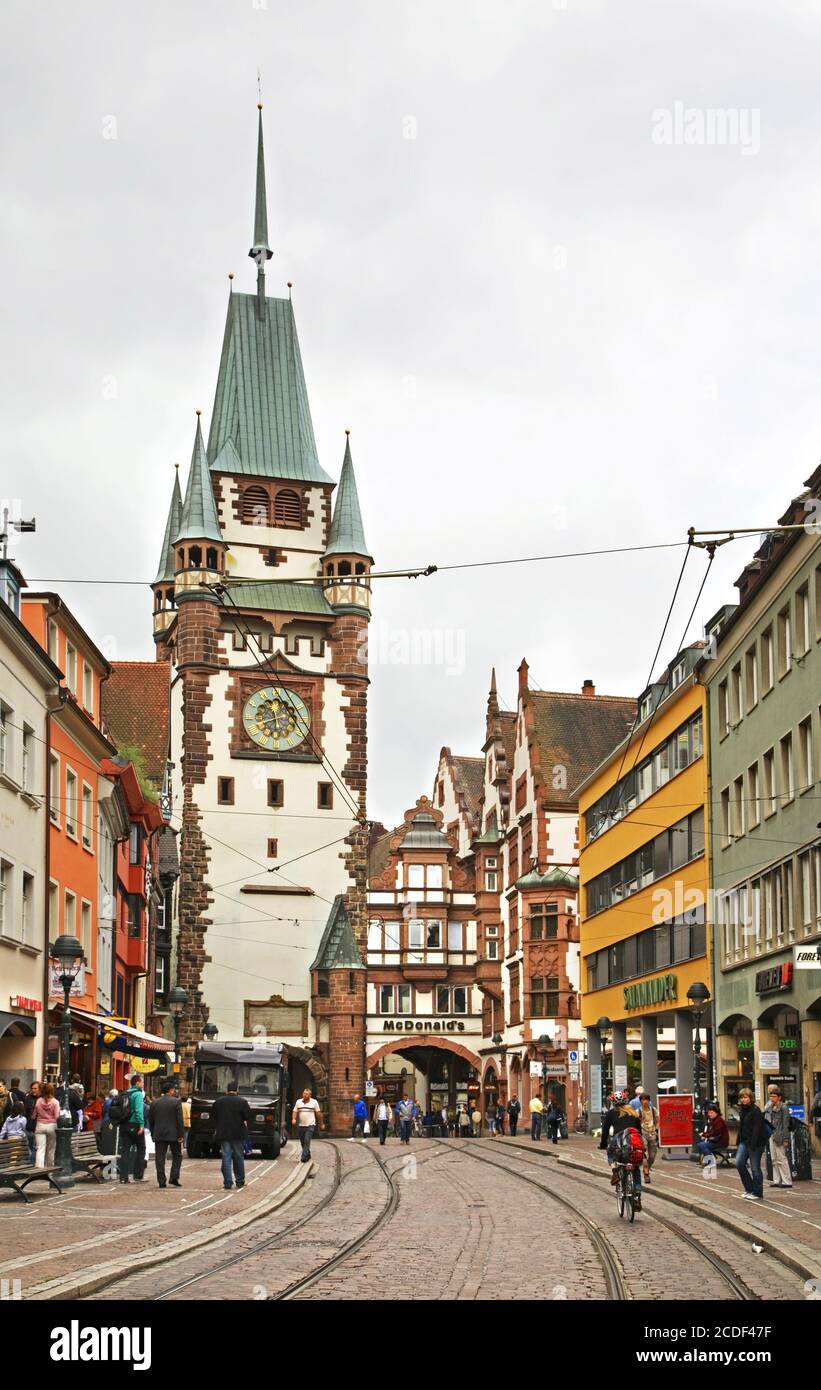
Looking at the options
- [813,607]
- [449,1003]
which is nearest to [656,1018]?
[813,607]

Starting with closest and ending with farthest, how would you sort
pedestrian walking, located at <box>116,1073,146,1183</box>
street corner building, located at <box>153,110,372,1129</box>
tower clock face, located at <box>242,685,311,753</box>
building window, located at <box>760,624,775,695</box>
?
1. pedestrian walking, located at <box>116,1073,146,1183</box>
2. building window, located at <box>760,624,775,695</box>
3. street corner building, located at <box>153,110,372,1129</box>
4. tower clock face, located at <box>242,685,311,753</box>

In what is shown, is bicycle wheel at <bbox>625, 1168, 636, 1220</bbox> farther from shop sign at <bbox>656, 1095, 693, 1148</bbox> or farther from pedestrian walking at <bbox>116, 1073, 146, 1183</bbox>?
shop sign at <bbox>656, 1095, 693, 1148</bbox>

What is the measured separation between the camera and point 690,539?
18594mm

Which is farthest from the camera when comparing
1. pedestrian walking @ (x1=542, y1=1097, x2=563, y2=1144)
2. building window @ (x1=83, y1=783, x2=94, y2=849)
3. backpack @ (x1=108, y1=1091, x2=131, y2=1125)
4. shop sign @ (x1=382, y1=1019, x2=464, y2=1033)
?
shop sign @ (x1=382, y1=1019, x2=464, y2=1033)

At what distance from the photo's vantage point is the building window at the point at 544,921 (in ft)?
236

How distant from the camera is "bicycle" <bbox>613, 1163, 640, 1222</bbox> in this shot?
21109 mm

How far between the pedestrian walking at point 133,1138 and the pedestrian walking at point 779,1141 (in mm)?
9367

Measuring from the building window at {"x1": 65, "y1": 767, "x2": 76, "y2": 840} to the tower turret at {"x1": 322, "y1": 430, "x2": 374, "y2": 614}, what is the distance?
33.8m

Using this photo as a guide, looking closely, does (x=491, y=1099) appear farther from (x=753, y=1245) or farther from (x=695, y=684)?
(x=753, y=1245)

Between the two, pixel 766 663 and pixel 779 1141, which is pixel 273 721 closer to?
pixel 766 663

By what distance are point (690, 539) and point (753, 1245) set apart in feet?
22.5

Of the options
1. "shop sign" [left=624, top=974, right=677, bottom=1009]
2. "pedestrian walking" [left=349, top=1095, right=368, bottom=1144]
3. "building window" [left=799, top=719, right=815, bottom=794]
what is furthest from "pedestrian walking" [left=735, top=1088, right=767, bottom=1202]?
"pedestrian walking" [left=349, top=1095, right=368, bottom=1144]

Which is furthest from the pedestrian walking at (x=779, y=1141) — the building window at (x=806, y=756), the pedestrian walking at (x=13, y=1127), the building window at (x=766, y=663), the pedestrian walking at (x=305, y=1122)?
the building window at (x=766, y=663)

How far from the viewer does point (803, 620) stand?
35.9 m
